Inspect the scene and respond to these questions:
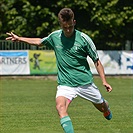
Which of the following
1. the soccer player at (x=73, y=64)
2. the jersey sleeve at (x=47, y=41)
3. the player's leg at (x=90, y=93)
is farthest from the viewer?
the jersey sleeve at (x=47, y=41)

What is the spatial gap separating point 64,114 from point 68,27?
1.29 meters

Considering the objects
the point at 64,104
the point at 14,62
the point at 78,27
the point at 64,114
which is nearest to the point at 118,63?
the point at 78,27

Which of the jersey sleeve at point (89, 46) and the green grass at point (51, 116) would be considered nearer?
the jersey sleeve at point (89, 46)

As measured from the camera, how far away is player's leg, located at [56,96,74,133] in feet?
23.8

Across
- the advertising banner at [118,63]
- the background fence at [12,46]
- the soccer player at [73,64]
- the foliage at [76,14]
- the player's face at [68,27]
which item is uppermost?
the player's face at [68,27]

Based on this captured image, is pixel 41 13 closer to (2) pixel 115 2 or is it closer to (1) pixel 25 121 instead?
(2) pixel 115 2

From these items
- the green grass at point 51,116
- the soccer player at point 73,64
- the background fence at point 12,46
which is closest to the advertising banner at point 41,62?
the background fence at point 12,46

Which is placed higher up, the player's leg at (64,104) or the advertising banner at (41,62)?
the player's leg at (64,104)

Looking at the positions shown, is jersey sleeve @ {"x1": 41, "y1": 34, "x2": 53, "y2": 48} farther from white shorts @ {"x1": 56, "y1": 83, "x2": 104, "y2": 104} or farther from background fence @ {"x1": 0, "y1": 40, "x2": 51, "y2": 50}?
background fence @ {"x1": 0, "y1": 40, "x2": 51, "y2": 50}

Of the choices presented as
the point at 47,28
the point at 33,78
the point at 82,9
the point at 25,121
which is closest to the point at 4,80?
the point at 33,78

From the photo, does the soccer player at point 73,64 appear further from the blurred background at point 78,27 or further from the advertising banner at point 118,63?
the advertising banner at point 118,63

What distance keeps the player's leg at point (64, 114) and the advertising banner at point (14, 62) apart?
18.7 metres

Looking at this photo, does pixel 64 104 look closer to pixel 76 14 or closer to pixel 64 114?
pixel 64 114

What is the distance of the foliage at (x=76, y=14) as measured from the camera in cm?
2836
